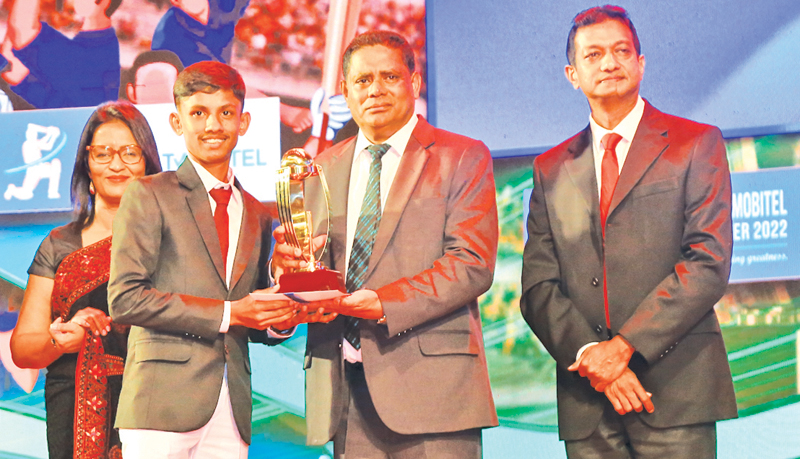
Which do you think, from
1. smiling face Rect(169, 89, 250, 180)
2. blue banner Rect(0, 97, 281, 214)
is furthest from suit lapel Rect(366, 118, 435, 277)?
blue banner Rect(0, 97, 281, 214)

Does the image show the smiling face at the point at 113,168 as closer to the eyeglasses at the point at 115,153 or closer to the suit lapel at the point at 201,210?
the eyeglasses at the point at 115,153

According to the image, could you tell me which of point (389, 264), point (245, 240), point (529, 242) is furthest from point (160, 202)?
point (529, 242)

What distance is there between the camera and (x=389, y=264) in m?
2.51

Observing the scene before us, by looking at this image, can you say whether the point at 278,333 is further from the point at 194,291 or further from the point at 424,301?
the point at 424,301

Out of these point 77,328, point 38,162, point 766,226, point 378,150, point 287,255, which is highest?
point 38,162

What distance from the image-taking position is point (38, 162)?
4.57 meters

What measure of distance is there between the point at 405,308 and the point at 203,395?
77cm

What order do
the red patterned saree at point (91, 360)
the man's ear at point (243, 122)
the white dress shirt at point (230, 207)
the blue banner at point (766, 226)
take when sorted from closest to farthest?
the white dress shirt at point (230, 207)
the man's ear at point (243, 122)
the red patterned saree at point (91, 360)
the blue banner at point (766, 226)

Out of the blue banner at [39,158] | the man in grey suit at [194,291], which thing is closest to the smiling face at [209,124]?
the man in grey suit at [194,291]

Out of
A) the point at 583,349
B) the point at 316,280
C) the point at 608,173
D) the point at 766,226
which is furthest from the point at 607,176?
the point at 766,226

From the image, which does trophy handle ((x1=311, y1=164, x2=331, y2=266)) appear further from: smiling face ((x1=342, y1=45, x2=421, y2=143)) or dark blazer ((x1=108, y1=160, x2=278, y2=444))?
dark blazer ((x1=108, y1=160, x2=278, y2=444))

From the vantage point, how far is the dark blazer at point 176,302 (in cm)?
262

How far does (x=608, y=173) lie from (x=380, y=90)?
31.2 inches

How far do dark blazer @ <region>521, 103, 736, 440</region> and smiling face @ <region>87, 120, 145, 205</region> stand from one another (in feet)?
5.93
